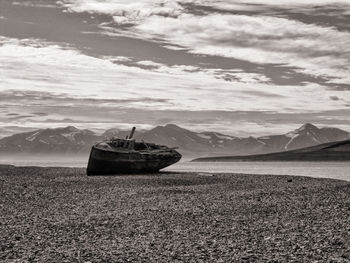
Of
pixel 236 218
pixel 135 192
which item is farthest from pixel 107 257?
pixel 135 192

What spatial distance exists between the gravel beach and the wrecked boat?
2099cm

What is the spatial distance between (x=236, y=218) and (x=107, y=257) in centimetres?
808

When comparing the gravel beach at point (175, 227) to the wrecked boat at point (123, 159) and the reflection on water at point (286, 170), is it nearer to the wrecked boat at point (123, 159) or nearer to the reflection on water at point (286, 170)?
the wrecked boat at point (123, 159)

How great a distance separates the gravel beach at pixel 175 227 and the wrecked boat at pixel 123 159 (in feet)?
68.9

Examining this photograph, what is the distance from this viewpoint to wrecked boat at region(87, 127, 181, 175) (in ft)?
170

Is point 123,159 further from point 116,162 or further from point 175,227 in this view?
point 175,227

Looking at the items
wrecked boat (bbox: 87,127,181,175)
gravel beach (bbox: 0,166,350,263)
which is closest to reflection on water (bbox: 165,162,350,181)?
wrecked boat (bbox: 87,127,181,175)

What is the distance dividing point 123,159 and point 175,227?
1344 inches

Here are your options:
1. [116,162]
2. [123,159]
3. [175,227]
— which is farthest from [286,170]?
[175,227]

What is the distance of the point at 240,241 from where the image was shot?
15281 mm

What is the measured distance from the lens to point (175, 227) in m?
18.2

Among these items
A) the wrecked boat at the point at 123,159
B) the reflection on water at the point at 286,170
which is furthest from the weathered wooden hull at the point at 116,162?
the reflection on water at the point at 286,170

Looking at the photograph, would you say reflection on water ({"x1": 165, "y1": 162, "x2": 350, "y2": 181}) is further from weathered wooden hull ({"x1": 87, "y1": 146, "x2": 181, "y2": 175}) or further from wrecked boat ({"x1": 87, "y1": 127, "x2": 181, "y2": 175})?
weathered wooden hull ({"x1": 87, "y1": 146, "x2": 181, "y2": 175})

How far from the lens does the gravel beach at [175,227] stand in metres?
13.5
